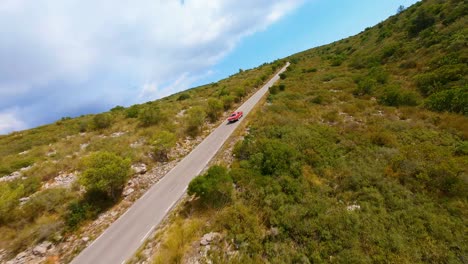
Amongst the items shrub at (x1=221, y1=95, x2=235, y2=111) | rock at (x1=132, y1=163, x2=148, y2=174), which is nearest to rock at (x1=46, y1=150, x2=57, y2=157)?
rock at (x1=132, y1=163, x2=148, y2=174)

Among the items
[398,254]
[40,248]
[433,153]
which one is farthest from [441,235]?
[40,248]

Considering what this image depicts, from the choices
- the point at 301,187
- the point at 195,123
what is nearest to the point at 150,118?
the point at 195,123

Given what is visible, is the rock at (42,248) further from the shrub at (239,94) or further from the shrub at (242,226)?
the shrub at (239,94)

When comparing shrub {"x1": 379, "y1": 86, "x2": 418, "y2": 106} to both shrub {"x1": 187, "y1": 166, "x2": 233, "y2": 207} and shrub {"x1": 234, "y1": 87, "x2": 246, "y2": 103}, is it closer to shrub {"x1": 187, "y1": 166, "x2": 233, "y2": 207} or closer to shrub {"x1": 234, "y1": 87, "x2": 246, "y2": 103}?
shrub {"x1": 187, "y1": 166, "x2": 233, "y2": 207}

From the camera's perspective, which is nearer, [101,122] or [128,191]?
[128,191]

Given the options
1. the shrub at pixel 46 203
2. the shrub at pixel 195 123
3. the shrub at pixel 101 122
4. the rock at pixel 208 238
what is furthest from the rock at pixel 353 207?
the shrub at pixel 101 122

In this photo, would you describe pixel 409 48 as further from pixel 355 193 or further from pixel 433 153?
pixel 355 193

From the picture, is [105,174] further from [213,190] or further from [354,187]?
[354,187]
